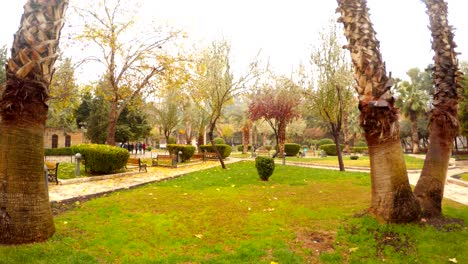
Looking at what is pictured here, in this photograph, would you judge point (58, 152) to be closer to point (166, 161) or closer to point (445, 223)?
point (166, 161)

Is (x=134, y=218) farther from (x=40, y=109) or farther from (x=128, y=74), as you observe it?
(x=128, y=74)

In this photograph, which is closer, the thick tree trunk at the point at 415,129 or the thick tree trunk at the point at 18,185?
the thick tree trunk at the point at 18,185

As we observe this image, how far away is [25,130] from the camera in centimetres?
432

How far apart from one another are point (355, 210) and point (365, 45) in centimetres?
356

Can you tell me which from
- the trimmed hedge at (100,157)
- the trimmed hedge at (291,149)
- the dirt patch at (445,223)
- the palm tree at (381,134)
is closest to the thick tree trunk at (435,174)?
the dirt patch at (445,223)

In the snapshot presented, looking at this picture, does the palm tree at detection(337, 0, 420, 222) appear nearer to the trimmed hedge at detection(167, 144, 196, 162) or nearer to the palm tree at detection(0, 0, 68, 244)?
the palm tree at detection(0, 0, 68, 244)

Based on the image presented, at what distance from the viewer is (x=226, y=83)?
667 inches

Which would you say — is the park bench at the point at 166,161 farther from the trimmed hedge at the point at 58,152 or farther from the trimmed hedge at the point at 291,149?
the trimmed hedge at the point at 291,149

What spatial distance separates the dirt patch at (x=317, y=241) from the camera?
4.64 meters

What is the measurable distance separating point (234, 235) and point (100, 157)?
32.6 feet

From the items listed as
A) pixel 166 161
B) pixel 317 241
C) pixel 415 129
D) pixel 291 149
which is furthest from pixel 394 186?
pixel 415 129

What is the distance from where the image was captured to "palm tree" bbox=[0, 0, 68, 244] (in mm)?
4262

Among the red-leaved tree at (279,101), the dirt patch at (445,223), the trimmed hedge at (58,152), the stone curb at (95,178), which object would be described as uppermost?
the red-leaved tree at (279,101)

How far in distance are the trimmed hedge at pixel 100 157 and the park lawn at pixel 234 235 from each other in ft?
19.2
